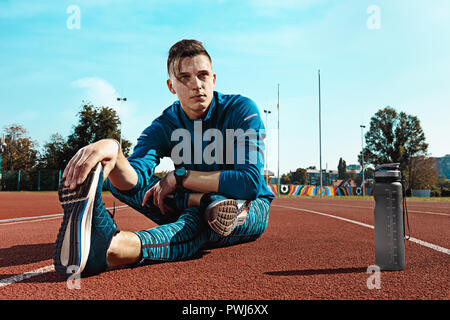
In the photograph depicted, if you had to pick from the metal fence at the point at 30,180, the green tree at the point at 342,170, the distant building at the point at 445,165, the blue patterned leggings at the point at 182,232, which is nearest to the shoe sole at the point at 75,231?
the blue patterned leggings at the point at 182,232

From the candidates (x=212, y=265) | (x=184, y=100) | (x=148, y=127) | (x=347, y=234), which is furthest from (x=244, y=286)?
(x=347, y=234)

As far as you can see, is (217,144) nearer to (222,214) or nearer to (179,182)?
(179,182)

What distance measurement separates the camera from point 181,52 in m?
2.59

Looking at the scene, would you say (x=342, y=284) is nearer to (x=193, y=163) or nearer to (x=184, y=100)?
(x=193, y=163)

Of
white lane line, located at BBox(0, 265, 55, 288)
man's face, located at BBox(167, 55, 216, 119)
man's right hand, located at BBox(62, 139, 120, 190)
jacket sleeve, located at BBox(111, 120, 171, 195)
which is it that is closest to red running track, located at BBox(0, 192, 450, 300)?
white lane line, located at BBox(0, 265, 55, 288)

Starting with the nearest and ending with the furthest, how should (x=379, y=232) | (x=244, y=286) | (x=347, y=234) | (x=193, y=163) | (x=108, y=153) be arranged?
1. (x=244, y=286)
2. (x=108, y=153)
3. (x=379, y=232)
4. (x=193, y=163)
5. (x=347, y=234)

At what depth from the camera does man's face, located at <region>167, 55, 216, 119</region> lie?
255cm

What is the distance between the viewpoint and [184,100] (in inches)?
106

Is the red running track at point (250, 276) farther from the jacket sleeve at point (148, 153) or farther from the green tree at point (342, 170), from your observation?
the green tree at point (342, 170)

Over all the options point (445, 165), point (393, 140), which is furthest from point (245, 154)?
point (445, 165)

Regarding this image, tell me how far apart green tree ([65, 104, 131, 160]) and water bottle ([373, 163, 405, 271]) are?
1649 inches

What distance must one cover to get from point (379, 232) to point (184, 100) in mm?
1775

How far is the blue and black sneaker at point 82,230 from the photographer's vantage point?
1.63 m

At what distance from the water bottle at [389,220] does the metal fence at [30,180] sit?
37.9m
